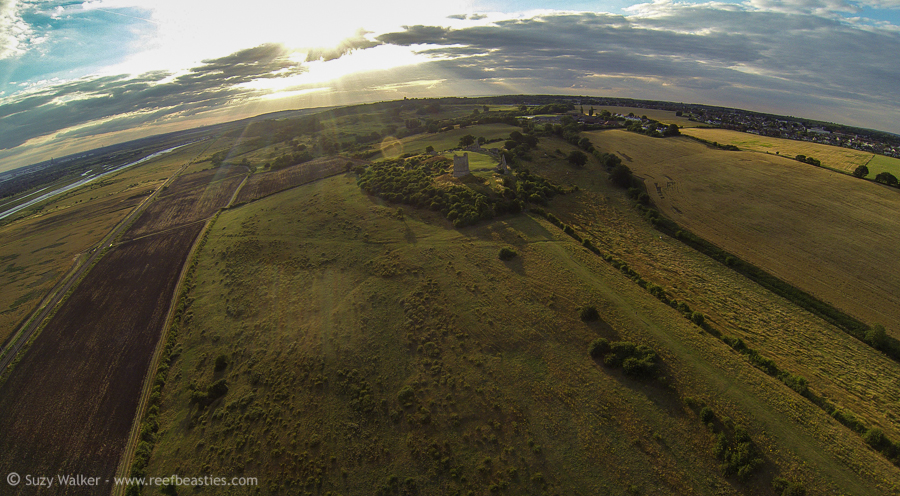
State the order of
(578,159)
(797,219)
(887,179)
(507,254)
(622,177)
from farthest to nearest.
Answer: (578,159), (622,177), (887,179), (797,219), (507,254)

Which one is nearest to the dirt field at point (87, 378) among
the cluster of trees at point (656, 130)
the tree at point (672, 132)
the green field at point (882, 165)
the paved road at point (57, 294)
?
the paved road at point (57, 294)

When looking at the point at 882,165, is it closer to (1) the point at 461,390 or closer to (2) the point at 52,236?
(1) the point at 461,390

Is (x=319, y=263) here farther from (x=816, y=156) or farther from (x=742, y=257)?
(x=816, y=156)

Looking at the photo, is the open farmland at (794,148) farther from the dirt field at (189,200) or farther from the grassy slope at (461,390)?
the dirt field at (189,200)

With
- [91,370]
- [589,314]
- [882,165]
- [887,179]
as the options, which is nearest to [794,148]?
[882,165]

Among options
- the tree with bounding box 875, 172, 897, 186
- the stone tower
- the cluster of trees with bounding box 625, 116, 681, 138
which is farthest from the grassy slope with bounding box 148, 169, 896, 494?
the cluster of trees with bounding box 625, 116, 681, 138
